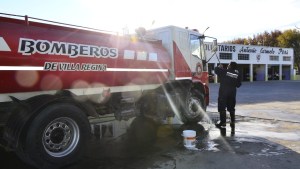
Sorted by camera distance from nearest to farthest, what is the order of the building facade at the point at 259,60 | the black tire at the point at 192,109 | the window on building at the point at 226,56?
the black tire at the point at 192,109 → the window on building at the point at 226,56 → the building facade at the point at 259,60

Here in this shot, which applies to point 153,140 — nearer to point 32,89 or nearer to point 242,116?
point 32,89

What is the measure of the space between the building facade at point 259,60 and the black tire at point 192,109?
3311 centimetres

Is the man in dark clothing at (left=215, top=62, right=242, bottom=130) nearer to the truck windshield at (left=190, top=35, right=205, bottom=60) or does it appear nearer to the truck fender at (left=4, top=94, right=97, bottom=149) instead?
the truck windshield at (left=190, top=35, right=205, bottom=60)

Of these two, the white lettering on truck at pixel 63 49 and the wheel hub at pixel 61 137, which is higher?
the white lettering on truck at pixel 63 49

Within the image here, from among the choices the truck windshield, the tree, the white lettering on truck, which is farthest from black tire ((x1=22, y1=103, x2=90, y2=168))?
the tree

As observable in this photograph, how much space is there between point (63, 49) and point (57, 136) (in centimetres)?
153

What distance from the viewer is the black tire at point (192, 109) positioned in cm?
877

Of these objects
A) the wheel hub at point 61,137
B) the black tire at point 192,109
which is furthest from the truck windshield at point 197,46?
the wheel hub at point 61,137

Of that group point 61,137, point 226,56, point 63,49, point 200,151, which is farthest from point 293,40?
point 61,137

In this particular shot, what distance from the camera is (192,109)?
9156 mm

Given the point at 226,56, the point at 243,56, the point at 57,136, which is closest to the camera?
the point at 57,136

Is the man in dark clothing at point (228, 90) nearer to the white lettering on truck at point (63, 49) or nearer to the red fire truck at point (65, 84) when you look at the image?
the red fire truck at point (65, 84)

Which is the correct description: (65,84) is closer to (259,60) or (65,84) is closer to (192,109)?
(192,109)

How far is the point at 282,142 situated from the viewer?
6.75 meters
